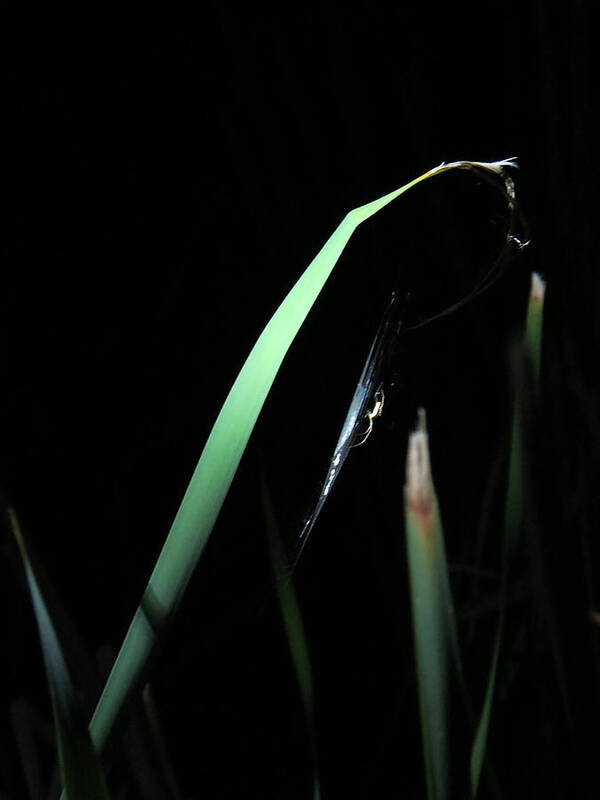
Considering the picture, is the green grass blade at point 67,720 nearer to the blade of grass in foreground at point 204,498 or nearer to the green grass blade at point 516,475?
the blade of grass in foreground at point 204,498

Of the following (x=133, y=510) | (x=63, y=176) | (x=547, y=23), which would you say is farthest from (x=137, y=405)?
(x=547, y=23)

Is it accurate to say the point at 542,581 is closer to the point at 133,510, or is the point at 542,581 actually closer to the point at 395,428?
the point at 395,428

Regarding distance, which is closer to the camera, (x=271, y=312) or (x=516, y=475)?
(x=516, y=475)

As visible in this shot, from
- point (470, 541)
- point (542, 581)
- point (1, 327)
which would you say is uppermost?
point (1, 327)

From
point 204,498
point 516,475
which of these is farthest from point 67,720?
point 516,475

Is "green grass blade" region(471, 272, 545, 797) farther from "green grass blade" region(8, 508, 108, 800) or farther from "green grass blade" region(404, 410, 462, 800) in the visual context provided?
"green grass blade" region(8, 508, 108, 800)

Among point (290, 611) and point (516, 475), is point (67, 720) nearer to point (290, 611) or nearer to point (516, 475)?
point (290, 611)

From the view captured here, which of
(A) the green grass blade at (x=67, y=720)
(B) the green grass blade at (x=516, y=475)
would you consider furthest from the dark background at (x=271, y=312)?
(A) the green grass blade at (x=67, y=720)
